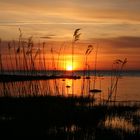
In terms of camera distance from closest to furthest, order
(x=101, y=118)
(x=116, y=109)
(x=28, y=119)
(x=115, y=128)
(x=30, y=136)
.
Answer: (x=30, y=136) → (x=28, y=119) → (x=115, y=128) → (x=101, y=118) → (x=116, y=109)

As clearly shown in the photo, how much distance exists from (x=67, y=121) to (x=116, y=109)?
6.04 metres

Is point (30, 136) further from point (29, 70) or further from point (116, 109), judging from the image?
point (116, 109)

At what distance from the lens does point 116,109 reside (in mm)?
18406

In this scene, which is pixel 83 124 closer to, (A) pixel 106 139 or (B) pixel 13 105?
(A) pixel 106 139

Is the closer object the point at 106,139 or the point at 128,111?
the point at 106,139

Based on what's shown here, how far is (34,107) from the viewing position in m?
13.5

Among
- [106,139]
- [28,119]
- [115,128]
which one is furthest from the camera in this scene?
[115,128]

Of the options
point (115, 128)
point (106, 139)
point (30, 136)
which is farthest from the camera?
point (115, 128)

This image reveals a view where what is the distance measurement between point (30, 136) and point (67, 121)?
9.09 ft

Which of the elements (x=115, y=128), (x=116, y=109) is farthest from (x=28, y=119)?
(x=116, y=109)

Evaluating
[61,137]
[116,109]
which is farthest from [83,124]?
[116,109]

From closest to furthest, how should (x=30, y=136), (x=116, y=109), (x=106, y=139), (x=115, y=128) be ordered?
(x=30, y=136), (x=106, y=139), (x=115, y=128), (x=116, y=109)

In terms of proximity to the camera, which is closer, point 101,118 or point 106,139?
point 106,139

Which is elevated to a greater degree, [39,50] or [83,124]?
[39,50]
